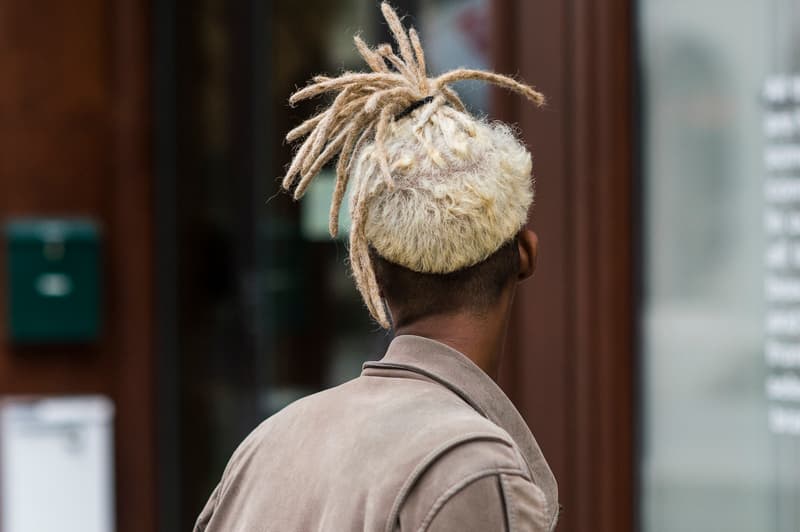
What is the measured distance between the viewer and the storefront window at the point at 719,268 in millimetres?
3422

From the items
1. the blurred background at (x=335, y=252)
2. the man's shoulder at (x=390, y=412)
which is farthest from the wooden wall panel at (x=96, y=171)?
the man's shoulder at (x=390, y=412)

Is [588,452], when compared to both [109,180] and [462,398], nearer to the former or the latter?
[462,398]

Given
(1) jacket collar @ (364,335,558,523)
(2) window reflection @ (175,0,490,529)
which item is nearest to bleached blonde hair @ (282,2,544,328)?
(1) jacket collar @ (364,335,558,523)

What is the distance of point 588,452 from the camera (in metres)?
3.80

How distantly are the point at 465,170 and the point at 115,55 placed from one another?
4760 millimetres

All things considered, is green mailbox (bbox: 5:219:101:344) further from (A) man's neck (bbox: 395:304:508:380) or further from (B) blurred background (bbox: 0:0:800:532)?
(A) man's neck (bbox: 395:304:508:380)

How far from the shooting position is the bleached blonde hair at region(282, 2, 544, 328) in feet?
5.44

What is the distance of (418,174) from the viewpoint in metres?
1.69

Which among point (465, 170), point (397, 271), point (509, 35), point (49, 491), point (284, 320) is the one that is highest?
point (509, 35)

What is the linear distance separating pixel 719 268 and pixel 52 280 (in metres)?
3.44

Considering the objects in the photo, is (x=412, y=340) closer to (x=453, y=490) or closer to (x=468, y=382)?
(x=468, y=382)

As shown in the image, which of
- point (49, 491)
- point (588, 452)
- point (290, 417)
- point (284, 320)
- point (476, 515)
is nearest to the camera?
point (476, 515)

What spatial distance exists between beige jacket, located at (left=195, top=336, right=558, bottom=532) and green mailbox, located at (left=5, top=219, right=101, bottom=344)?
4215 millimetres

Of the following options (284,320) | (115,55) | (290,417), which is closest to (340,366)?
(284,320)
